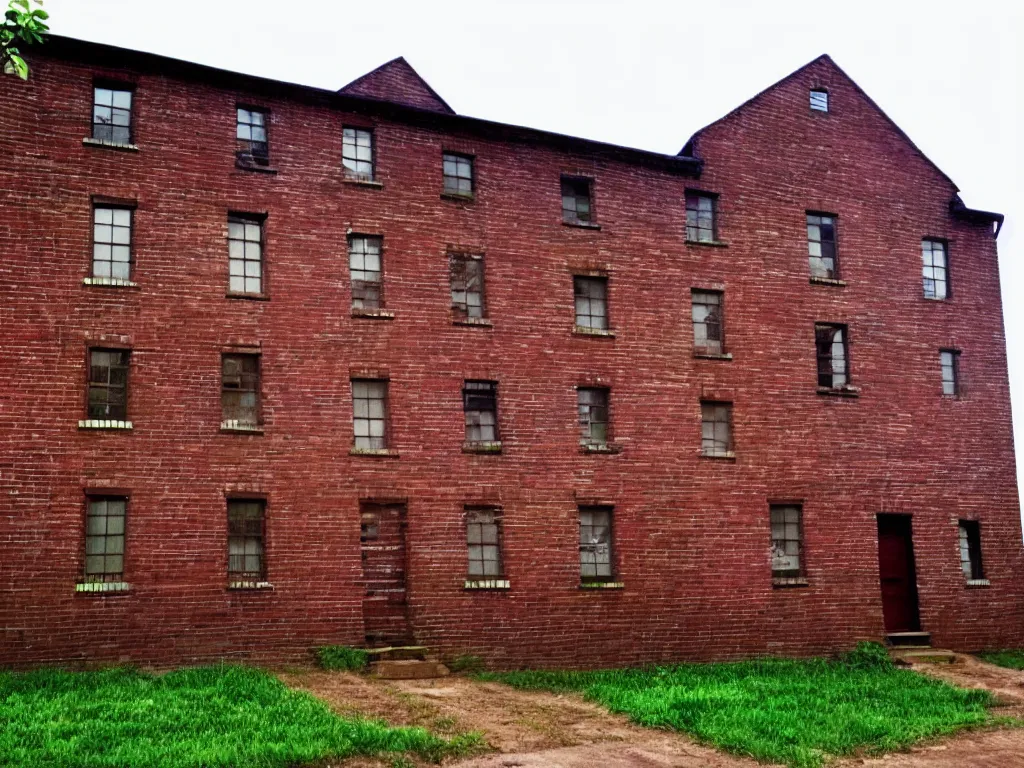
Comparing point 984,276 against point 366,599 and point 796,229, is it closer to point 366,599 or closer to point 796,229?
point 796,229

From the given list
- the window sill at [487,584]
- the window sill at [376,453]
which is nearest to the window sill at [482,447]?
the window sill at [376,453]

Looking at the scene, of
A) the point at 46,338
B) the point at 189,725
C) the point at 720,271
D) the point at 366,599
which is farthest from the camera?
the point at 720,271

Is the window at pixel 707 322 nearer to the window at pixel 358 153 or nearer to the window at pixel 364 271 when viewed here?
the window at pixel 364 271

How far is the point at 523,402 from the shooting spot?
86.6 feet

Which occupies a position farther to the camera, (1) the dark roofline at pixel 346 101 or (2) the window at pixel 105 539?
(1) the dark roofline at pixel 346 101

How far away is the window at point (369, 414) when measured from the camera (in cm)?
2511

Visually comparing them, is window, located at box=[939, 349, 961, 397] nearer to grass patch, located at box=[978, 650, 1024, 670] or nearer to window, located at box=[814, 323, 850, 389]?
window, located at box=[814, 323, 850, 389]

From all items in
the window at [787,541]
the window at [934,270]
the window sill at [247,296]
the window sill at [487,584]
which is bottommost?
the window sill at [487,584]

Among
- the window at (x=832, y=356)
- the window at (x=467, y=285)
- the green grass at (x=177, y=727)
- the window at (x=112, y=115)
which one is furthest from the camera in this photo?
the window at (x=832, y=356)

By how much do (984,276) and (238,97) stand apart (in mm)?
20490

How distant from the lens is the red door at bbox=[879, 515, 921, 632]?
1152 inches

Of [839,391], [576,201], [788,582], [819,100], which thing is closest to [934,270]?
[839,391]

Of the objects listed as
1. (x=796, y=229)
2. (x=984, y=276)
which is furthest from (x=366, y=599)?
(x=984, y=276)

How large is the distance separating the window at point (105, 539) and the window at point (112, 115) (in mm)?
7452
